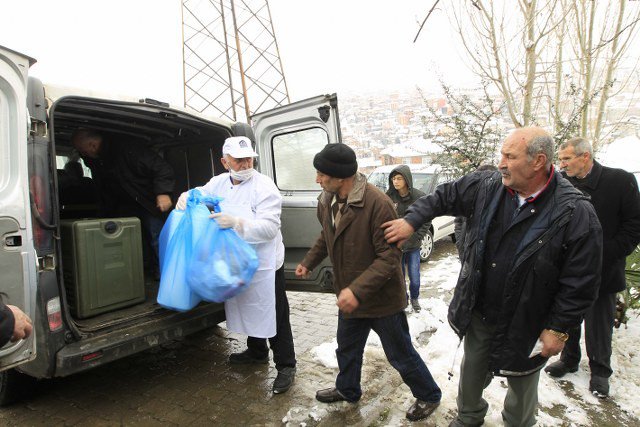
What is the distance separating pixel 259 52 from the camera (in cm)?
1195

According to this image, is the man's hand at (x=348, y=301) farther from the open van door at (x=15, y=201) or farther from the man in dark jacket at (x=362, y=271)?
the open van door at (x=15, y=201)

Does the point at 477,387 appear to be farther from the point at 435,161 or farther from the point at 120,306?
the point at 435,161

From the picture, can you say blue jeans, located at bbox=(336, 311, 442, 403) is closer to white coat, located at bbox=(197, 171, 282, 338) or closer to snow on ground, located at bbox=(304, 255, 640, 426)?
snow on ground, located at bbox=(304, 255, 640, 426)

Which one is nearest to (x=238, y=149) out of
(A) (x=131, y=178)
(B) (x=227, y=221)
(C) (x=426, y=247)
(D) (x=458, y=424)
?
(B) (x=227, y=221)

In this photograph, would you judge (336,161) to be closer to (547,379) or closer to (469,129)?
(547,379)

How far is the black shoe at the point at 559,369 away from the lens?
3.27 m

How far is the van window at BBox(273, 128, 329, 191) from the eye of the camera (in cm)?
427

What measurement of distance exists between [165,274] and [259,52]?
10.3 metres

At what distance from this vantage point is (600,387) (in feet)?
9.86

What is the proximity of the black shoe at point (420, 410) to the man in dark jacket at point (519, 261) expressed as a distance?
38cm

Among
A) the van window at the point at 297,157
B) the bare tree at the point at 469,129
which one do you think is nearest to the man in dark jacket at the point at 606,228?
the van window at the point at 297,157

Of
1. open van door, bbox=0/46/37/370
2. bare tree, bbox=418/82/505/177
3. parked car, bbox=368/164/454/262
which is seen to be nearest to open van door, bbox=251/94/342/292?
open van door, bbox=0/46/37/370

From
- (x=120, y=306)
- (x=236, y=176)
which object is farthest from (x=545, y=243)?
(x=120, y=306)

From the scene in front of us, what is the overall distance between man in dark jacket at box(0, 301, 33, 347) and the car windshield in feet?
20.8
